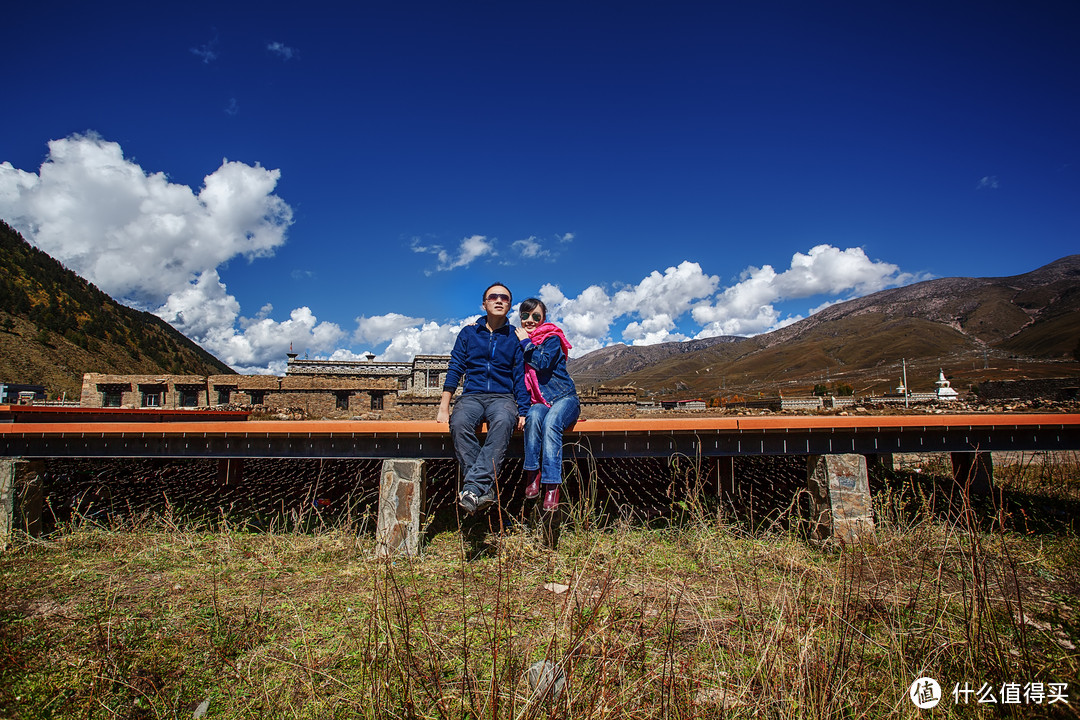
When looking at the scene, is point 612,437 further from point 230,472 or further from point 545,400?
point 230,472

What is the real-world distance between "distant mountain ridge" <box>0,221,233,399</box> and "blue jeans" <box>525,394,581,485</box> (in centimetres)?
4776

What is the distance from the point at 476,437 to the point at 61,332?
3238 inches

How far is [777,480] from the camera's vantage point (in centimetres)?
728

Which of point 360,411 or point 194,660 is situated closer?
point 194,660

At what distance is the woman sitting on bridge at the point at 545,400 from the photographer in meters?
3.54

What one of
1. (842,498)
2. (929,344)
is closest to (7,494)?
(842,498)

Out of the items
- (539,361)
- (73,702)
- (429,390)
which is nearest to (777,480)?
(539,361)

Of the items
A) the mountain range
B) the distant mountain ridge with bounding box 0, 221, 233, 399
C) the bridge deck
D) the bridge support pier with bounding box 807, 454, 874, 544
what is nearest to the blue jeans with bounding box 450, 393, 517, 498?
the bridge deck

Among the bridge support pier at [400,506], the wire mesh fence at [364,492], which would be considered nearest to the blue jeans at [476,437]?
the bridge support pier at [400,506]

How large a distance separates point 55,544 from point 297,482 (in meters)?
2.72

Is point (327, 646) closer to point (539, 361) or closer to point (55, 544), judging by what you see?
point (539, 361)

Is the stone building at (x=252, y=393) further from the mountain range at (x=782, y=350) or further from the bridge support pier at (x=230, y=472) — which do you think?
the mountain range at (x=782, y=350)

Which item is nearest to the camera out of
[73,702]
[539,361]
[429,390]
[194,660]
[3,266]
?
[73,702]

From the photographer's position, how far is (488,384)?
13.1 ft
